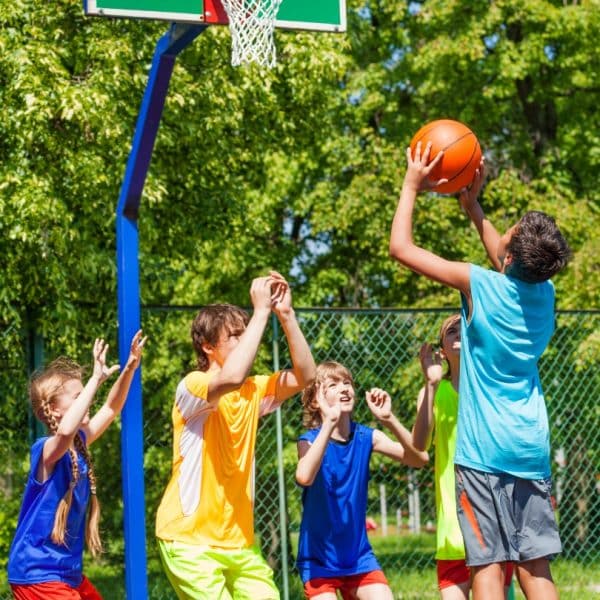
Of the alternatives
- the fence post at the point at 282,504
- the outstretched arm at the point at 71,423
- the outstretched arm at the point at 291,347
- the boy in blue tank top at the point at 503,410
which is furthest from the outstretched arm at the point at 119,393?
the fence post at the point at 282,504

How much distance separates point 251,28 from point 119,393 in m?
1.91

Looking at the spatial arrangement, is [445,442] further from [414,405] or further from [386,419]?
[414,405]

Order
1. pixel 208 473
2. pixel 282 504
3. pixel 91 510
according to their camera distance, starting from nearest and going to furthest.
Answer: pixel 208 473
pixel 91 510
pixel 282 504

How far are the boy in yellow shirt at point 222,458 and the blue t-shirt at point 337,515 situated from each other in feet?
2.34

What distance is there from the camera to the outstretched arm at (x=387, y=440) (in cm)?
550

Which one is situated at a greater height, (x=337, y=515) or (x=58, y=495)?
(x=58, y=495)

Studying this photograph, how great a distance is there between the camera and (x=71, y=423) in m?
4.53

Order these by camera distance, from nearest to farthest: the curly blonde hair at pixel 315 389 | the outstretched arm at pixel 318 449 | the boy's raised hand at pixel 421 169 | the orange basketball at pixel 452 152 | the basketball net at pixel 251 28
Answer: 1. the boy's raised hand at pixel 421 169
2. the orange basketball at pixel 452 152
3. the outstretched arm at pixel 318 449
4. the basketball net at pixel 251 28
5. the curly blonde hair at pixel 315 389

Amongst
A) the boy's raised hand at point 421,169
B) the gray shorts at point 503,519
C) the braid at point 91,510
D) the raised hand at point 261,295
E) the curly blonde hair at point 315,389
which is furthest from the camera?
the curly blonde hair at point 315,389

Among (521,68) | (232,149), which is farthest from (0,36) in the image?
(521,68)

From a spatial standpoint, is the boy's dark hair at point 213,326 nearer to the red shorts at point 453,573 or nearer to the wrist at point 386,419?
the wrist at point 386,419

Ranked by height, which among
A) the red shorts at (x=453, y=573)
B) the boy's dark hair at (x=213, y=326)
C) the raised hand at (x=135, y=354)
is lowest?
the red shorts at (x=453, y=573)

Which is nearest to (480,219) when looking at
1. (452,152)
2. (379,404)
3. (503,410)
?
(452,152)

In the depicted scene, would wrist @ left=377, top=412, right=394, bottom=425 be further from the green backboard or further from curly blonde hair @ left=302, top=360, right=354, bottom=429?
the green backboard
